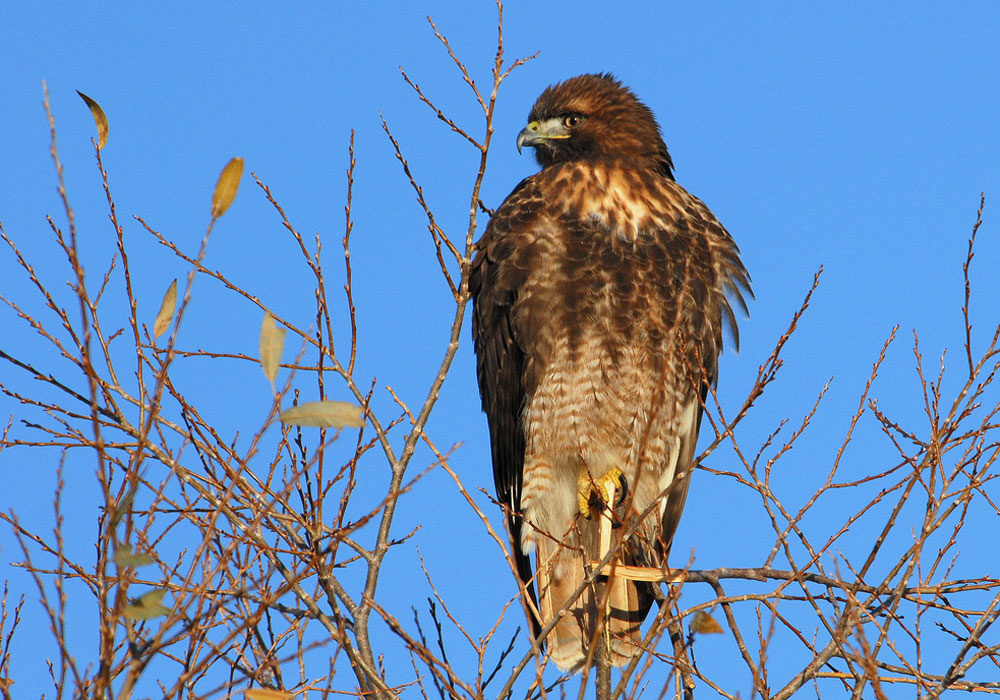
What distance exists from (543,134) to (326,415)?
3009mm

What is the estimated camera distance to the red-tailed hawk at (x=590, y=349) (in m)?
4.44

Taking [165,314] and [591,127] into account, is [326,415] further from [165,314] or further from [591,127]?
[591,127]

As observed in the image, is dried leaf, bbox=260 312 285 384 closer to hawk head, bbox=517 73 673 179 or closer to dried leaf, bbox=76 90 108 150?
dried leaf, bbox=76 90 108 150

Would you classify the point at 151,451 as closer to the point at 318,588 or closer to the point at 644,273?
the point at 318,588

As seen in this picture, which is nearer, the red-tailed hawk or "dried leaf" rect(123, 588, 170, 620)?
"dried leaf" rect(123, 588, 170, 620)

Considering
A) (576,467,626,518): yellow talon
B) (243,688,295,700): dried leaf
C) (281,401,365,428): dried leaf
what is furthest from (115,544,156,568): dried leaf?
(576,467,626,518): yellow talon

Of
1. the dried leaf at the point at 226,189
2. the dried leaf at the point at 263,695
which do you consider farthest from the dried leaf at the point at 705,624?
the dried leaf at the point at 226,189

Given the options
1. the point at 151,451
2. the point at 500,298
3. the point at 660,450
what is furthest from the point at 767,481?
the point at 151,451

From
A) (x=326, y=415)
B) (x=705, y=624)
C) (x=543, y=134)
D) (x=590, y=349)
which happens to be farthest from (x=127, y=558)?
(x=543, y=134)

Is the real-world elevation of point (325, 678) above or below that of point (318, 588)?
below

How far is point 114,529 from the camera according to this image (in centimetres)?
218

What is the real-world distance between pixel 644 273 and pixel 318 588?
2014 mm

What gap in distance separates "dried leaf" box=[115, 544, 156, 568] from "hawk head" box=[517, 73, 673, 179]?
3385 mm

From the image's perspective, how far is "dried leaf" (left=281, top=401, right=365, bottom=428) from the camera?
2.47m
